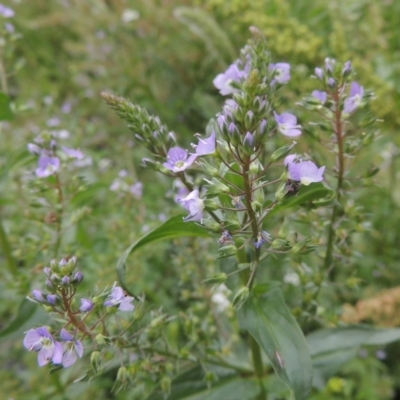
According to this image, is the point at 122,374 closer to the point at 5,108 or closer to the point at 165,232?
the point at 165,232

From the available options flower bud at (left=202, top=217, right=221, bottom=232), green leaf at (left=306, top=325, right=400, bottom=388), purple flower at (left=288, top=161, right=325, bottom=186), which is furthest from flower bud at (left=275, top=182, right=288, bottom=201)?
green leaf at (left=306, top=325, right=400, bottom=388)

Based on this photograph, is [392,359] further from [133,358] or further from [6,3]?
[6,3]

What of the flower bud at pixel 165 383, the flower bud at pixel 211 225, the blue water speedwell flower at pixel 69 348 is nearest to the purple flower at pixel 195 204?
the flower bud at pixel 211 225

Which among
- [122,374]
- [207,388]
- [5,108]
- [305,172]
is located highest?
[5,108]

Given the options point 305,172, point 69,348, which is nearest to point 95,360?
point 69,348

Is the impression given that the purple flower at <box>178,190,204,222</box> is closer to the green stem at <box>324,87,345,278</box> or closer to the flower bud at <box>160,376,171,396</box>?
the green stem at <box>324,87,345,278</box>

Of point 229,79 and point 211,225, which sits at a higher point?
point 229,79
